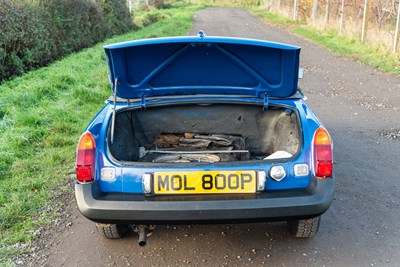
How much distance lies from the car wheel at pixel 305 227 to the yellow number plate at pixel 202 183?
2.32 ft

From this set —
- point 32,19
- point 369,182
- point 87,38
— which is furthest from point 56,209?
point 87,38

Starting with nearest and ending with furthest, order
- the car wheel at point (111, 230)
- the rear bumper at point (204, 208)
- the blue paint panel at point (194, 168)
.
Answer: the rear bumper at point (204, 208), the blue paint panel at point (194, 168), the car wheel at point (111, 230)

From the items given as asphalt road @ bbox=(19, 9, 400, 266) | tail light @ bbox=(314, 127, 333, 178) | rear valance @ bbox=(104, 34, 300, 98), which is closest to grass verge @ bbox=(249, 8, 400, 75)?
asphalt road @ bbox=(19, 9, 400, 266)

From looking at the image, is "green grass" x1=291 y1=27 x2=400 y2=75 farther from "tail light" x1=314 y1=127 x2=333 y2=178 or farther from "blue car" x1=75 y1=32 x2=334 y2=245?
"tail light" x1=314 y1=127 x2=333 y2=178

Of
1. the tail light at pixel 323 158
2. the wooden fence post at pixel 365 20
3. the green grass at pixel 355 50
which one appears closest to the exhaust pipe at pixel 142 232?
the tail light at pixel 323 158

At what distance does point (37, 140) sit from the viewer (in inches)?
233

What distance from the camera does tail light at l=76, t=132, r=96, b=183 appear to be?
3.07 metres

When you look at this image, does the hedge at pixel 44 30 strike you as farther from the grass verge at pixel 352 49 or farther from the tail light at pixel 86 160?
the grass verge at pixel 352 49

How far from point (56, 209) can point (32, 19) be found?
30.4 feet

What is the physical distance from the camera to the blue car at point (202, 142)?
9.64ft

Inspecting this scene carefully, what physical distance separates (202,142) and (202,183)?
116cm

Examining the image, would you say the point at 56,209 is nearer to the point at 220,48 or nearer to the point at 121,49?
the point at 121,49

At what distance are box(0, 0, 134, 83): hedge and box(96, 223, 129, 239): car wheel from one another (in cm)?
793

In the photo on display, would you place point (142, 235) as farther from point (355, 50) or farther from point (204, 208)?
point (355, 50)
